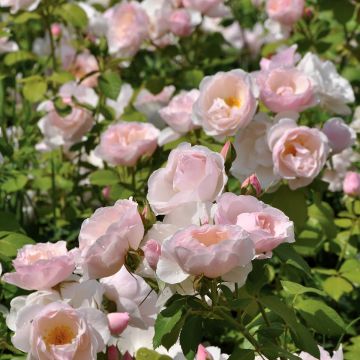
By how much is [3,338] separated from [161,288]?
12.2 inches

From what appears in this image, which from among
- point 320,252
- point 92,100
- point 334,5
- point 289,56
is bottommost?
point 320,252

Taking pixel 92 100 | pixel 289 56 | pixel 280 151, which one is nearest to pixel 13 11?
pixel 92 100

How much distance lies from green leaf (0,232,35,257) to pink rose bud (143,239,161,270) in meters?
0.50

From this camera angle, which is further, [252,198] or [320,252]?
[320,252]

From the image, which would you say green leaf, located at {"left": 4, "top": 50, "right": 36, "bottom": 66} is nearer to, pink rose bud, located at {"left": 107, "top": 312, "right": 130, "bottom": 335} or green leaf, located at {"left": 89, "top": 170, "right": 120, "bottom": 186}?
green leaf, located at {"left": 89, "top": 170, "right": 120, "bottom": 186}

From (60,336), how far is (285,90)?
80 cm

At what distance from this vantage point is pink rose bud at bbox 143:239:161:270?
1.26 metres

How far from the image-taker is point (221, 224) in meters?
1.23

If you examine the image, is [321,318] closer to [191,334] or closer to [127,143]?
[191,334]

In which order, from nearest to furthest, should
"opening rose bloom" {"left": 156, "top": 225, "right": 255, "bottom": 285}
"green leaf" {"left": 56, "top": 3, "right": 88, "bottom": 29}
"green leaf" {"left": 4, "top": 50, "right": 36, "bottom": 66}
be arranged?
"opening rose bloom" {"left": 156, "top": 225, "right": 255, "bottom": 285} < "green leaf" {"left": 56, "top": 3, "right": 88, "bottom": 29} < "green leaf" {"left": 4, "top": 50, "right": 36, "bottom": 66}

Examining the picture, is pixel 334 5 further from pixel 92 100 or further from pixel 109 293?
pixel 109 293

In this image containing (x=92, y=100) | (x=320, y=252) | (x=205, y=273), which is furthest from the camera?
(x=92, y=100)

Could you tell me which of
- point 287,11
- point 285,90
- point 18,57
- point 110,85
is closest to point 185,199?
point 285,90

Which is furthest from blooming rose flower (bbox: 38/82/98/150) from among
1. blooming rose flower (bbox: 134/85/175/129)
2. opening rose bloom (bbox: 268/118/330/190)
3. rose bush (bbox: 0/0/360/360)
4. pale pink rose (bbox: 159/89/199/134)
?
opening rose bloom (bbox: 268/118/330/190)
